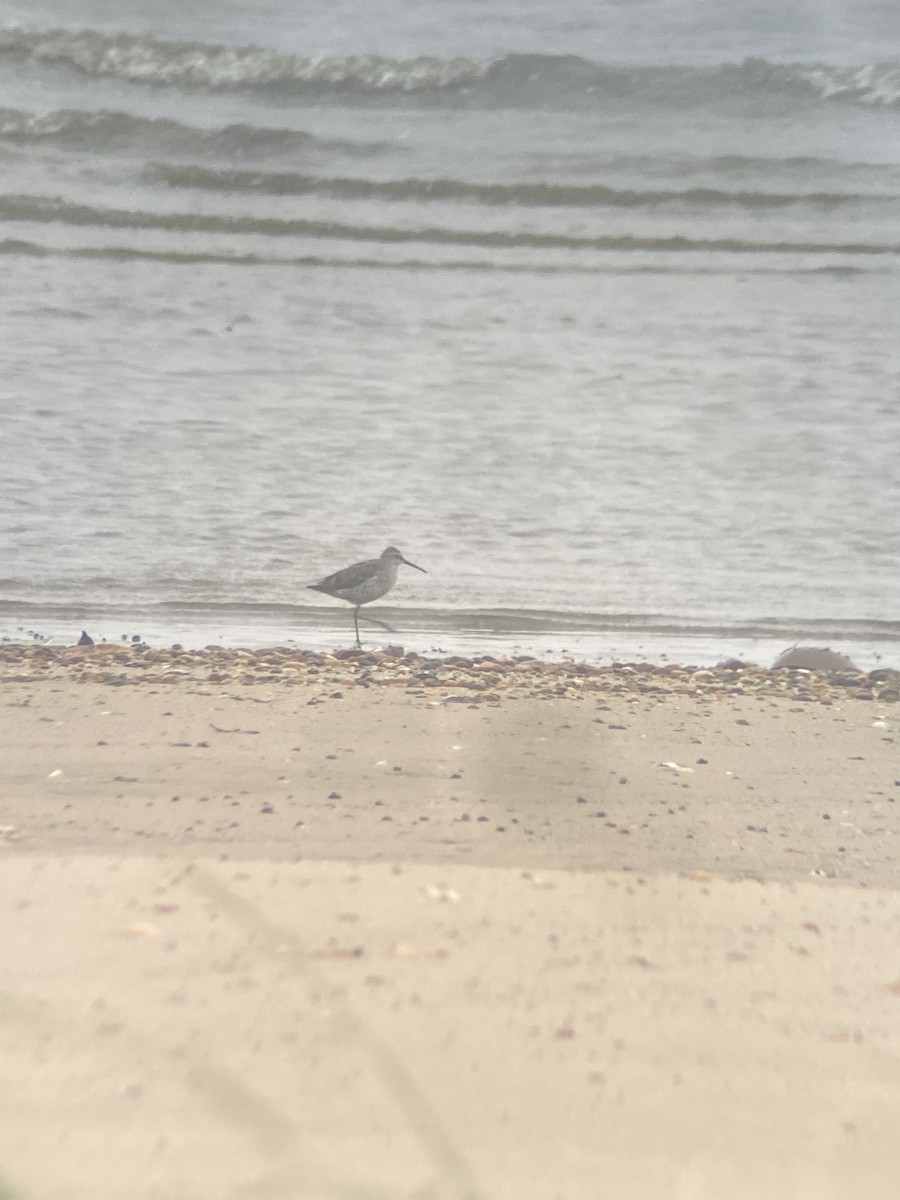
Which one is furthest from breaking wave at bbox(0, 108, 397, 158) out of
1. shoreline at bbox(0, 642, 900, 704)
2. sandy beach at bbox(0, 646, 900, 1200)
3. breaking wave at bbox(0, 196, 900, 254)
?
sandy beach at bbox(0, 646, 900, 1200)

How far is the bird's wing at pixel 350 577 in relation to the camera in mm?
2346

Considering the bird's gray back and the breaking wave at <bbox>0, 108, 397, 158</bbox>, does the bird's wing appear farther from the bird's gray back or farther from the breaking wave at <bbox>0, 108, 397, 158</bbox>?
the breaking wave at <bbox>0, 108, 397, 158</bbox>

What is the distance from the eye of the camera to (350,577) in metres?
2.39

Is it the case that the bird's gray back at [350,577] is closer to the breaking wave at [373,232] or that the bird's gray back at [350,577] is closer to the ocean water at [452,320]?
the ocean water at [452,320]

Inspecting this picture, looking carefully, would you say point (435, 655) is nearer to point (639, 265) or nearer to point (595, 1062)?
point (639, 265)

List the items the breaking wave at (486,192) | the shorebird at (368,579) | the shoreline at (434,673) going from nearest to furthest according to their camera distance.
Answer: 1. the shoreline at (434,673)
2. the shorebird at (368,579)
3. the breaking wave at (486,192)

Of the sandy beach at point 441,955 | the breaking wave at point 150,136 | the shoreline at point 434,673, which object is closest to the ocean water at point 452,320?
the breaking wave at point 150,136

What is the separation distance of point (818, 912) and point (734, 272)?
168 centimetres

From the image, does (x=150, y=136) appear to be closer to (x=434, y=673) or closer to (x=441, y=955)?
(x=434, y=673)

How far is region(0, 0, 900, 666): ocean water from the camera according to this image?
2.39 meters

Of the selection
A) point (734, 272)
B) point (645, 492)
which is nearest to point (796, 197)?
point (734, 272)

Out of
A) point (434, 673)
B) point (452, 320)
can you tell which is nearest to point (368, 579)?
point (434, 673)

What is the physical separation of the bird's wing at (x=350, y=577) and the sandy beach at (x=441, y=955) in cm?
61

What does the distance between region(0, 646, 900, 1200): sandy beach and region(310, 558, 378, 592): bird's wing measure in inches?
24.0
